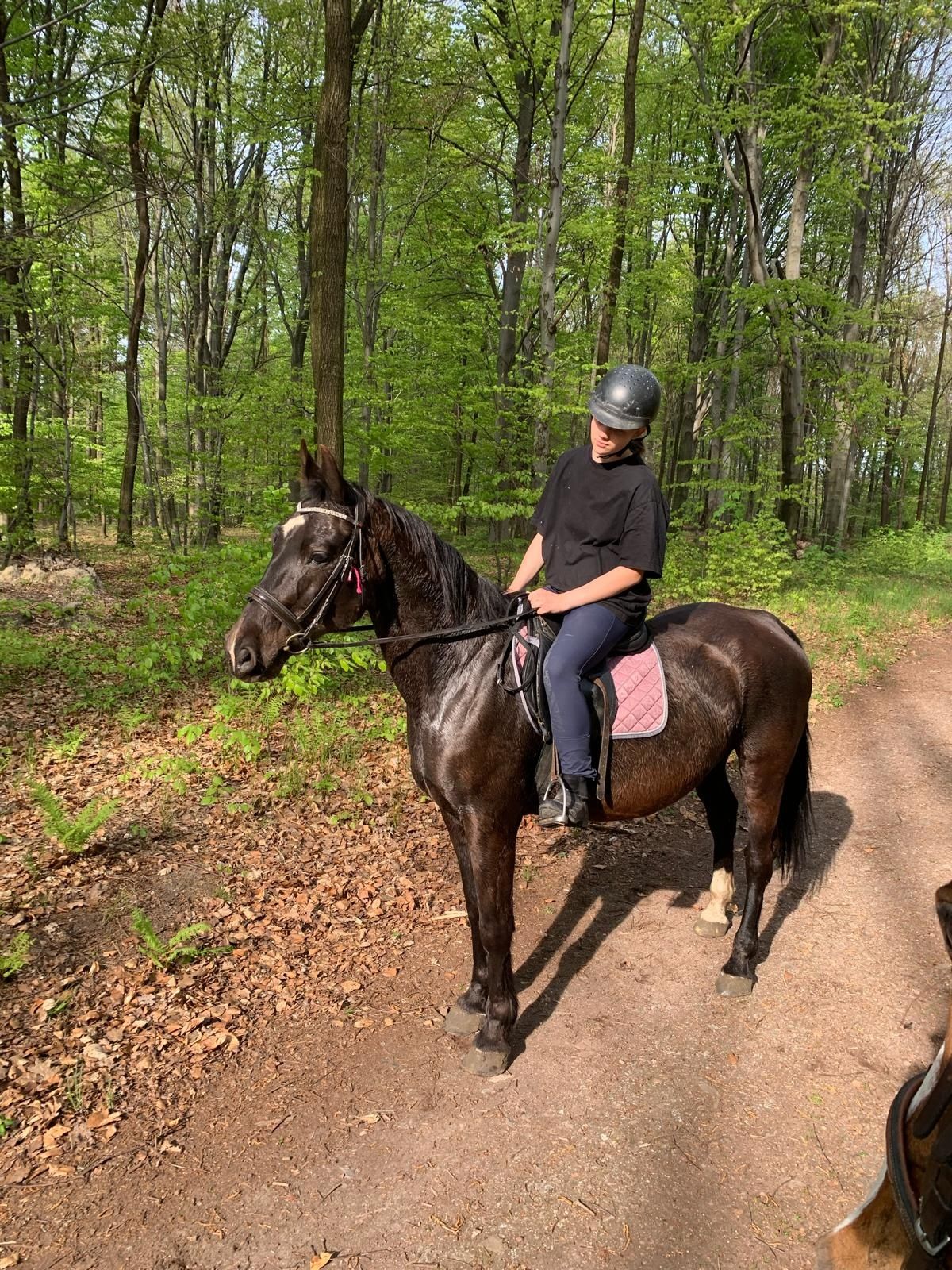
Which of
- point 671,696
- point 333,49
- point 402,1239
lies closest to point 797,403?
point 333,49

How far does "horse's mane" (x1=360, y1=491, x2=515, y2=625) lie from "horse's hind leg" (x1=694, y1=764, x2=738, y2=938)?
2.15m

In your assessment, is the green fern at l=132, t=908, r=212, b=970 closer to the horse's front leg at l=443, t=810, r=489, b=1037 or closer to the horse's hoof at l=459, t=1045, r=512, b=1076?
the horse's front leg at l=443, t=810, r=489, b=1037

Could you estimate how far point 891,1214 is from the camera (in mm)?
1066

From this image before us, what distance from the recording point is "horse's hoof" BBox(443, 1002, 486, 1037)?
3.44 metres

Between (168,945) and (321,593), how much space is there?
253 centimetres

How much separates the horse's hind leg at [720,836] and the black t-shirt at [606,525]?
1699mm

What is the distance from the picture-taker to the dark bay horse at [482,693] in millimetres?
2803

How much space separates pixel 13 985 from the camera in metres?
3.41

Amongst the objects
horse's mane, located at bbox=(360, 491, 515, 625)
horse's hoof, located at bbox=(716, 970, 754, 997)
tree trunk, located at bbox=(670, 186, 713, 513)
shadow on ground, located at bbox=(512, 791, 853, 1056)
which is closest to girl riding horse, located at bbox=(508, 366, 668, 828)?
horse's mane, located at bbox=(360, 491, 515, 625)

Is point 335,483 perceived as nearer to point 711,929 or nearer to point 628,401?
point 628,401

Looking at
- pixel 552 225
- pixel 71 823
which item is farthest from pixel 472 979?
pixel 552 225

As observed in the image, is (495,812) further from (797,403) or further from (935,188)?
(935,188)

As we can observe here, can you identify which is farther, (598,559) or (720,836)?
(720,836)

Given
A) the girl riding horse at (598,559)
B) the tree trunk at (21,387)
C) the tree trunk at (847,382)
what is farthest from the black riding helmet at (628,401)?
the tree trunk at (847,382)
